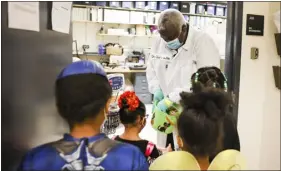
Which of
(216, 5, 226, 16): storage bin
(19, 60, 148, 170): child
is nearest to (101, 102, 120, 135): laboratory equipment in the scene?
(19, 60, 148, 170): child

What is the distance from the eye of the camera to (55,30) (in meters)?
1.35

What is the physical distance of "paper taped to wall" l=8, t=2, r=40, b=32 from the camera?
3.14 ft

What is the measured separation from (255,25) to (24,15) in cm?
182

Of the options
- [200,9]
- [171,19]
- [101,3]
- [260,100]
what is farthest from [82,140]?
[200,9]

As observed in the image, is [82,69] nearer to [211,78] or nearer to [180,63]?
[211,78]

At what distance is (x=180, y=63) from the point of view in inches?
88.7

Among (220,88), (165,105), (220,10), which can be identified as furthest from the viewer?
(220,10)

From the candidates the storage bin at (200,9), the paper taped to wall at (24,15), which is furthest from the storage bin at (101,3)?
the paper taped to wall at (24,15)

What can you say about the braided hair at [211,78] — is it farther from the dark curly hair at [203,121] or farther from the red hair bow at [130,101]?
the dark curly hair at [203,121]

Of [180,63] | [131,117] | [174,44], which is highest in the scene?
[174,44]

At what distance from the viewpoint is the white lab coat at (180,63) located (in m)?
2.12

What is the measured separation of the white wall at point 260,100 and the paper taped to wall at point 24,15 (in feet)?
5.43

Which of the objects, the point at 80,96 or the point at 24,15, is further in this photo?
the point at 24,15

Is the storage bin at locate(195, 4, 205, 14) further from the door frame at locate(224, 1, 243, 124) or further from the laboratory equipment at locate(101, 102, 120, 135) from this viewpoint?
the laboratory equipment at locate(101, 102, 120, 135)
